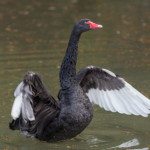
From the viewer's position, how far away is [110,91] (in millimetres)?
8727

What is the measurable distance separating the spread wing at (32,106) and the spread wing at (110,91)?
1.92ft

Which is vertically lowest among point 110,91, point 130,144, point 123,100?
point 130,144

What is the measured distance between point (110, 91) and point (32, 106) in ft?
4.31

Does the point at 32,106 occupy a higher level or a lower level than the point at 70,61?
lower

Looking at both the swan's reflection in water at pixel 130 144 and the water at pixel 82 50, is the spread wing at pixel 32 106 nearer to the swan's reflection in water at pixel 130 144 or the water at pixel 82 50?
the water at pixel 82 50

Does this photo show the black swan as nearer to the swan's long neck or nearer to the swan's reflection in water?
the swan's long neck

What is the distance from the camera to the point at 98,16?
52.4 feet

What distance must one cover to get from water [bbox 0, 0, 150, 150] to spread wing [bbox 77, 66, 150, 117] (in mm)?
363

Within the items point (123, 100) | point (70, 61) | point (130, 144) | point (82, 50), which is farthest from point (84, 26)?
point (82, 50)

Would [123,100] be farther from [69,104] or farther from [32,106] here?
[32,106]

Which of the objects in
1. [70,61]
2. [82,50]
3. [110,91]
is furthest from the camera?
[82,50]

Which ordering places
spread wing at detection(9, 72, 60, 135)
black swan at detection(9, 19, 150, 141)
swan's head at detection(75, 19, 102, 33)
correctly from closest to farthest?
1. spread wing at detection(9, 72, 60, 135)
2. black swan at detection(9, 19, 150, 141)
3. swan's head at detection(75, 19, 102, 33)

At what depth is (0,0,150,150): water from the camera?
8.43 meters

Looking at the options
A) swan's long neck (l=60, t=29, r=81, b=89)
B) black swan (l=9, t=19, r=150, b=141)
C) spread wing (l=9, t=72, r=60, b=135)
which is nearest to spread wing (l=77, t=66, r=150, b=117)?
black swan (l=9, t=19, r=150, b=141)
